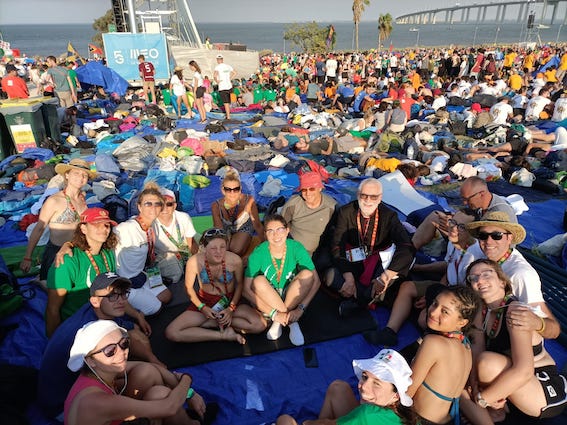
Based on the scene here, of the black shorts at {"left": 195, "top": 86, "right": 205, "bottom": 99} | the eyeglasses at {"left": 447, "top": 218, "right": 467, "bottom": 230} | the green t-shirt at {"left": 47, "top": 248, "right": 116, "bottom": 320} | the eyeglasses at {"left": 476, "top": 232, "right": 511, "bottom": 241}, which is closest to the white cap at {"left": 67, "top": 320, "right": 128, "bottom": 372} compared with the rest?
the green t-shirt at {"left": 47, "top": 248, "right": 116, "bottom": 320}

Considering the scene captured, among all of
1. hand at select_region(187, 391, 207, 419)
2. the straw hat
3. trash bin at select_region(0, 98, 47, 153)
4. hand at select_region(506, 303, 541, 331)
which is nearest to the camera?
hand at select_region(506, 303, 541, 331)

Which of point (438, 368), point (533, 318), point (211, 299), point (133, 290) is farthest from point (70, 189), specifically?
point (533, 318)

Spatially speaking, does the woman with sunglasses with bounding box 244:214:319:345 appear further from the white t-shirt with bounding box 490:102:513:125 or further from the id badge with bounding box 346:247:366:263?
the white t-shirt with bounding box 490:102:513:125

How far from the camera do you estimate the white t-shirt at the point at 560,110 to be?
1011cm

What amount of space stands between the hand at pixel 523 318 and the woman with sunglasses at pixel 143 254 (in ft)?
10.2

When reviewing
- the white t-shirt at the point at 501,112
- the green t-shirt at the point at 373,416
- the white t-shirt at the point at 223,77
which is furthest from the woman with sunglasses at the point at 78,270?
the white t-shirt at the point at 223,77

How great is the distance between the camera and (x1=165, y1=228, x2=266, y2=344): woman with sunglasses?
3449 millimetres

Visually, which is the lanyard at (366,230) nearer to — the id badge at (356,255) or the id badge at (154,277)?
the id badge at (356,255)

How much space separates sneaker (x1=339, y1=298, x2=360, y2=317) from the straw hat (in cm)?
133

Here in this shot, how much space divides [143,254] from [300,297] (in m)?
1.71

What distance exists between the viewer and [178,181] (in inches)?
287

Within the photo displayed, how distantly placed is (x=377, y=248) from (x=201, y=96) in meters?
10.2

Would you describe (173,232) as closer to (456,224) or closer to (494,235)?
(456,224)

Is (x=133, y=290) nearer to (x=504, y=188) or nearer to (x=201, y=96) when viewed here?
(x=504, y=188)
